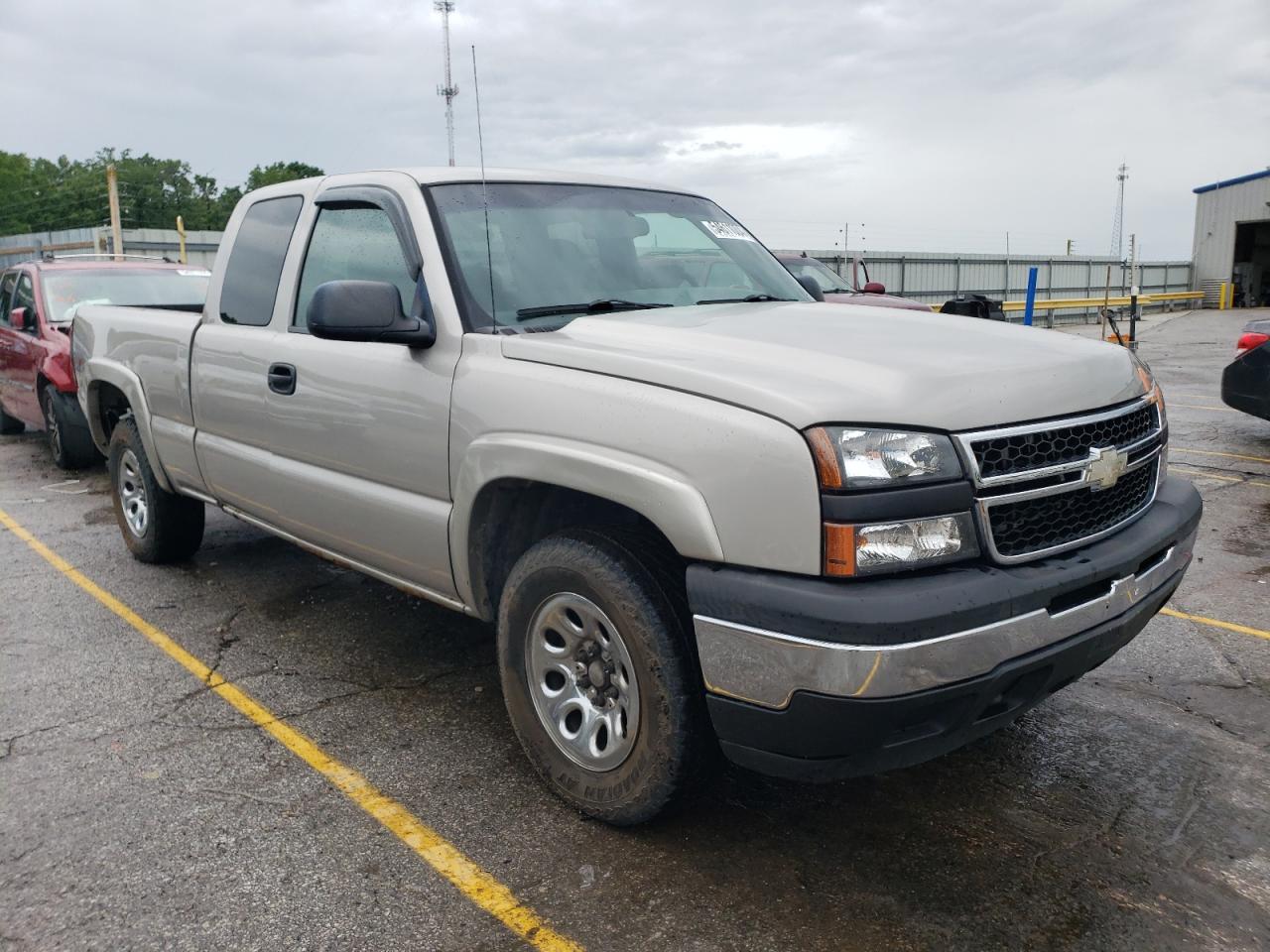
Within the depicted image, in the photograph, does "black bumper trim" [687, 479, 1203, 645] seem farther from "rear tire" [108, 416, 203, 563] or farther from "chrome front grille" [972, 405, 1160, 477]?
"rear tire" [108, 416, 203, 563]

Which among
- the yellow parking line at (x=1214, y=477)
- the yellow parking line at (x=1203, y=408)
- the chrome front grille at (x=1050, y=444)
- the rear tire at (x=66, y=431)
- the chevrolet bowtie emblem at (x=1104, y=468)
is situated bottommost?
the yellow parking line at (x=1203, y=408)

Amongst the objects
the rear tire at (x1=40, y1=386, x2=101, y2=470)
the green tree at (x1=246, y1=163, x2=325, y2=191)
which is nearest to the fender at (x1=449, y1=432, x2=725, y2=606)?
the rear tire at (x1=40, y1=386, x2=101, y2=470)

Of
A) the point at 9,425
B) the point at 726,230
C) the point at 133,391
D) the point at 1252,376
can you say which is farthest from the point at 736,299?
the point at 9,425

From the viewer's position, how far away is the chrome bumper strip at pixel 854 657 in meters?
2.35

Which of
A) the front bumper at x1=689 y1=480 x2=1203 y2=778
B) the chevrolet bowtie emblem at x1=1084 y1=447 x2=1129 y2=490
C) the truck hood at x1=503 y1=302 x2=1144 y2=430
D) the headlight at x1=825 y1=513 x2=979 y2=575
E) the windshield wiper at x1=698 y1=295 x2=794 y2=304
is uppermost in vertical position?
the windshield wiper at x1=698 y1=295 x2=794 y2=304

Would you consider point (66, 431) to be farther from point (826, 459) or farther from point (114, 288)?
point (826, 459)

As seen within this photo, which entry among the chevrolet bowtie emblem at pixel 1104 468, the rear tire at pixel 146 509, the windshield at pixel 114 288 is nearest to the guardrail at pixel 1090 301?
the windshield at pixel 114 288

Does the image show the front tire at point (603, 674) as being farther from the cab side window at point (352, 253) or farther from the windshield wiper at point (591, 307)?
the cab side window at point (352, 253)

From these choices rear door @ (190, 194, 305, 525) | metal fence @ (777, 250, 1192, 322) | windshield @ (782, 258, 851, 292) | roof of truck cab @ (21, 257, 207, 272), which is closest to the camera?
rear door @ (190, 194, 305, 525)

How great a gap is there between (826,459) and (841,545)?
0.66 feet

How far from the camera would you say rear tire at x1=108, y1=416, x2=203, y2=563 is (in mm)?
5684

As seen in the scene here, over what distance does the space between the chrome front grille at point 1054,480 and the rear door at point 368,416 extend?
1653 mm

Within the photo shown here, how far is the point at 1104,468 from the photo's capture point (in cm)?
282

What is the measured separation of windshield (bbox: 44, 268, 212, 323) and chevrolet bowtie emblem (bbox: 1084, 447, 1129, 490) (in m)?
8.10
